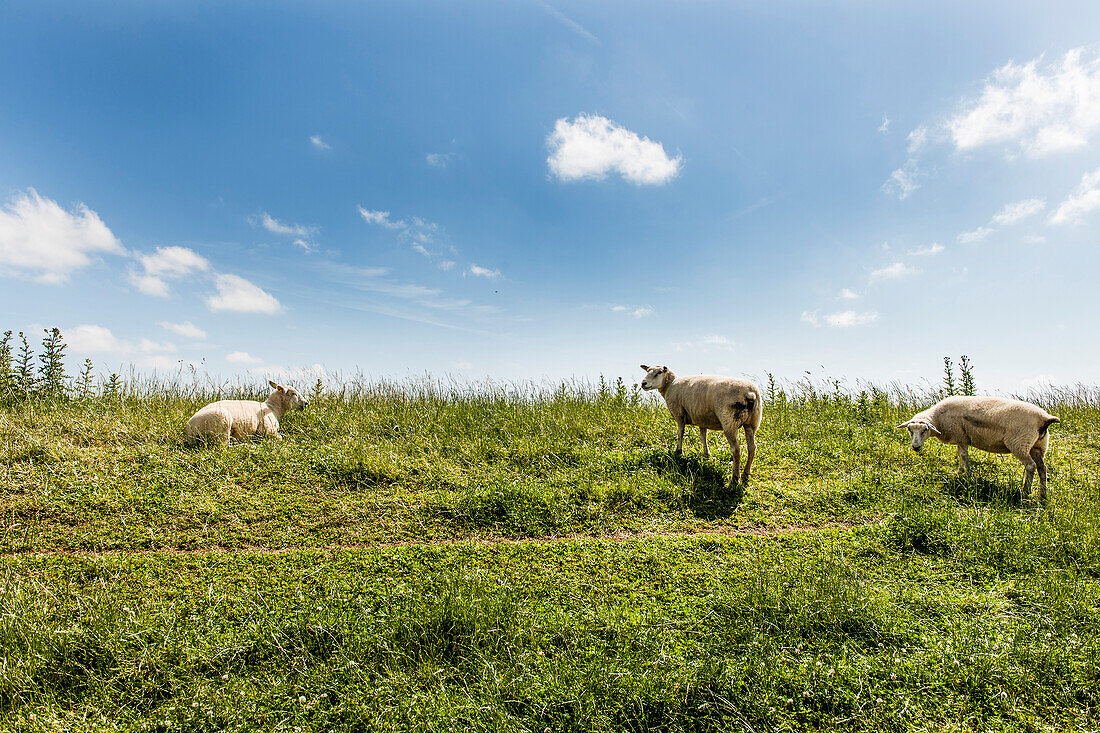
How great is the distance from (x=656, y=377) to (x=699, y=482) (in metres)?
2.13

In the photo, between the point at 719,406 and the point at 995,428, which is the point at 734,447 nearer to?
the point at 719,406

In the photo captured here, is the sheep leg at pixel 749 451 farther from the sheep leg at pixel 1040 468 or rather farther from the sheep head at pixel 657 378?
the sheep leg at pixel 1040 468

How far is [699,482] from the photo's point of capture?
7242 mm

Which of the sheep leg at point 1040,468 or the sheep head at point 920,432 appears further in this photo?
the sheep head at point 920,432

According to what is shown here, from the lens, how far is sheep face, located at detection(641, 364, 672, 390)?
873cm

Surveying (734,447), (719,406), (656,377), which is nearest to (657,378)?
(656,377)

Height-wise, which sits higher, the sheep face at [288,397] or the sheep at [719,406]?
the sheep face at [288,397]

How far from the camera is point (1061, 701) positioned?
10.9 feet

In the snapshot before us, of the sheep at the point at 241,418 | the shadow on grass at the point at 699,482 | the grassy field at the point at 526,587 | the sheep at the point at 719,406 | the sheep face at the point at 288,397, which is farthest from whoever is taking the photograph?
the sheep face at the point at 288,397

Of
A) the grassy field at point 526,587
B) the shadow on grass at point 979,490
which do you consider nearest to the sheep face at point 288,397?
the grassy field at point 526,587

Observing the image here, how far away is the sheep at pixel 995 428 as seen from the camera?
691 centimetres

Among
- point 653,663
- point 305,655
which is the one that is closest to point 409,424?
point 305,655

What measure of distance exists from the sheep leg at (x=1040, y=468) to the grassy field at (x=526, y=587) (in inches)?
6.4

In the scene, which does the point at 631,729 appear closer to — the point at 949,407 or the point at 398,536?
the point at 398,536
